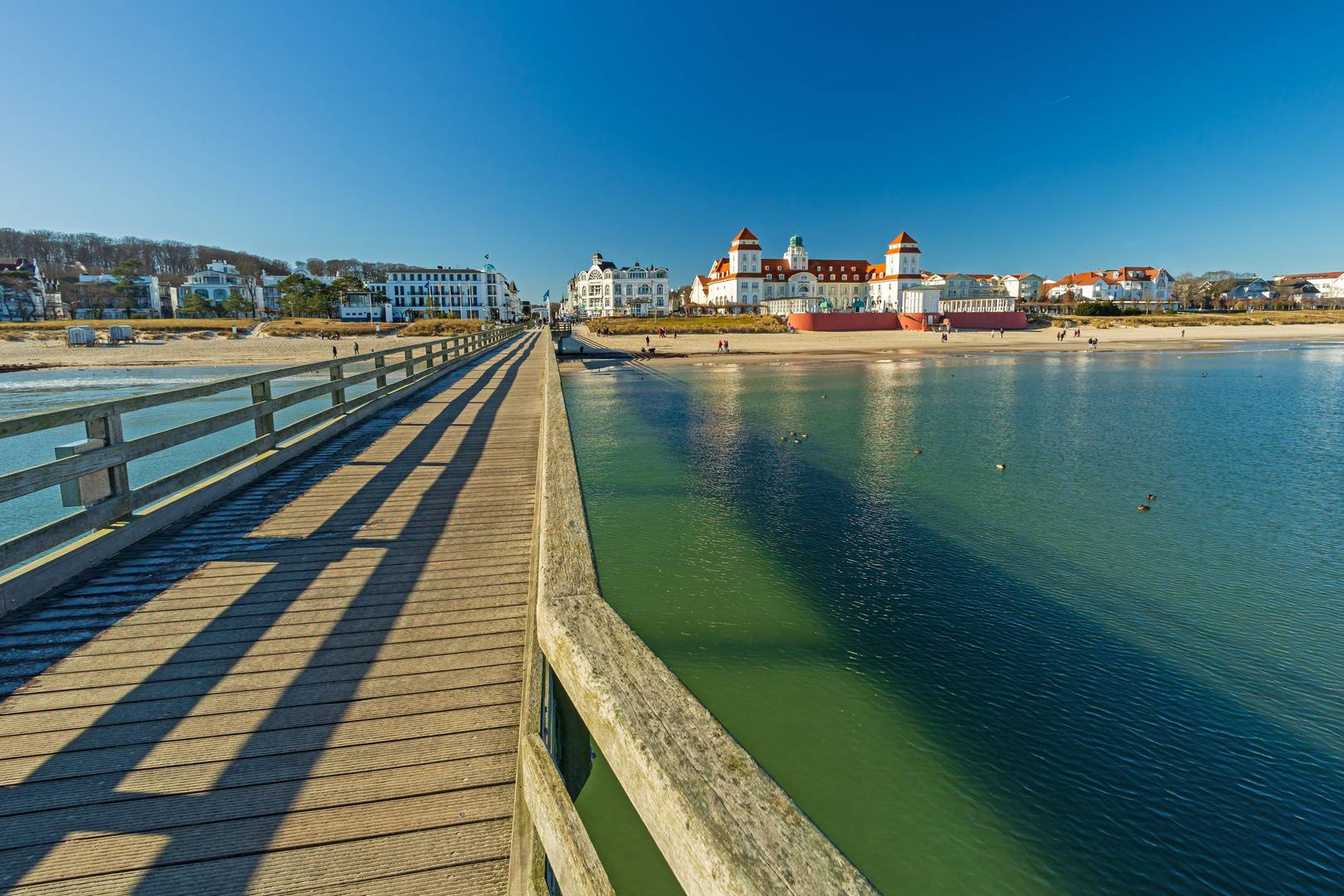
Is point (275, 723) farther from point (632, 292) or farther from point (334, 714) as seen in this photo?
point (632, 292)

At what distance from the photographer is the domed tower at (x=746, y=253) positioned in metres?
128

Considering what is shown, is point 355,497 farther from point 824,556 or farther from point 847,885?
point 847,885

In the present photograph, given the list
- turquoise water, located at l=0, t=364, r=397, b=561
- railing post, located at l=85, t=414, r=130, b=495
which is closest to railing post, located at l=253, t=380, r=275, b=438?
turquoise water, located at l=0, t=364, r=397, b=561

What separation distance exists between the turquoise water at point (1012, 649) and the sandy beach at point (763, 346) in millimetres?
34697

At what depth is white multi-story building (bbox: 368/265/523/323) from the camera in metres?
121

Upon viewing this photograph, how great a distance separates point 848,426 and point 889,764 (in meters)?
14.8

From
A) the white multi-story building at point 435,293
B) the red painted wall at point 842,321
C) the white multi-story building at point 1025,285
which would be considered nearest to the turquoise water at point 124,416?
the red painted wall at point 842,321

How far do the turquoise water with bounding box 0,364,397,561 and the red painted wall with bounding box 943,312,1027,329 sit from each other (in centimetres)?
8338

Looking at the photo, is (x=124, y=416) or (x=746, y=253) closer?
(x=124, y=416)

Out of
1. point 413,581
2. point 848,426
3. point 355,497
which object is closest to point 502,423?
point 355,497

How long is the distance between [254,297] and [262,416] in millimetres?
152047

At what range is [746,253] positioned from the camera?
128250 millimetres

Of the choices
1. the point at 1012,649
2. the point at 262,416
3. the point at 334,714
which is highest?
the point at 262,416

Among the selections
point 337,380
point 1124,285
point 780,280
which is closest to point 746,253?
point 780,280
